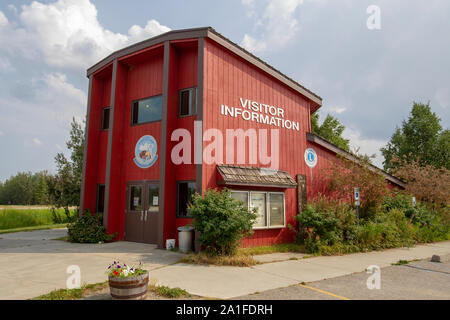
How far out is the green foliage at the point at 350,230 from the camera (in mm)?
10984

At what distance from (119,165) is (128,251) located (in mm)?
4259

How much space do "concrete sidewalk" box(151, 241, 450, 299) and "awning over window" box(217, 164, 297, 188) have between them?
3.03m

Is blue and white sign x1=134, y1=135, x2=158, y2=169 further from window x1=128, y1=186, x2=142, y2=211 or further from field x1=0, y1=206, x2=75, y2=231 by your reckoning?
field x1=0, y1=206, x2=75, y2=231

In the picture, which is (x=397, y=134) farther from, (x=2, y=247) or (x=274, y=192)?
(x=2, y=247)

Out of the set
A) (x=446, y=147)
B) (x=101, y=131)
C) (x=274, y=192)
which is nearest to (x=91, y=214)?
(x=101, y=131)

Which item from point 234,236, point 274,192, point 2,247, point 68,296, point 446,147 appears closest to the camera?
point 68,296

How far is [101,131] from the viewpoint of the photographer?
14.6m

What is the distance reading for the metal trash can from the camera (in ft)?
33.2

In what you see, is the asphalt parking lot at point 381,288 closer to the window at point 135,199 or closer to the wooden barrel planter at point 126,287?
the wooden barrel planter at point 126,287

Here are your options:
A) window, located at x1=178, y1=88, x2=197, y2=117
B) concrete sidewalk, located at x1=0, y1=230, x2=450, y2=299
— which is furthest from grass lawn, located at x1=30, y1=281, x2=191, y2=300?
window, located at x1=178, y1=88, x2=197, y2=117

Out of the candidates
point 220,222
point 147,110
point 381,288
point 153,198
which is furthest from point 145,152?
point 381,288

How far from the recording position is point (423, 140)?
31000 millimetres

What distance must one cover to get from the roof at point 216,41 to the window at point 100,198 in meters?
5.77

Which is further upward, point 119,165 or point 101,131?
point 101,131
